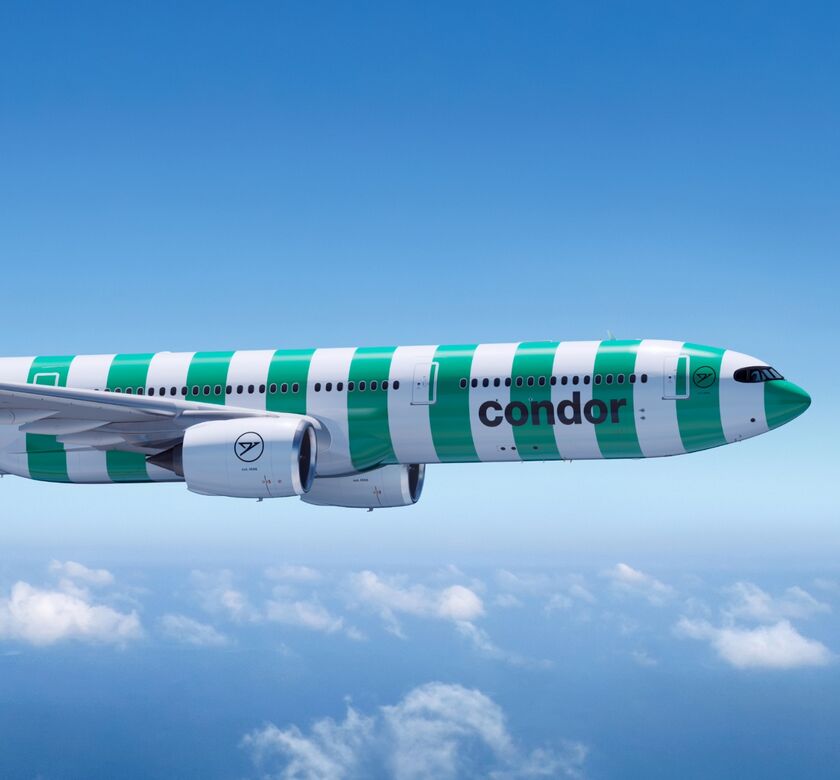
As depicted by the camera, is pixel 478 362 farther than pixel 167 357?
No

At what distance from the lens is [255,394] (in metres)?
31.2

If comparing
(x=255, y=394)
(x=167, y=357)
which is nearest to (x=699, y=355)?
(x=255, y=394)

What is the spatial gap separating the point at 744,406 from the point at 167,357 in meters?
18.4

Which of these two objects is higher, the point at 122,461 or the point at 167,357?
the point at 167,357

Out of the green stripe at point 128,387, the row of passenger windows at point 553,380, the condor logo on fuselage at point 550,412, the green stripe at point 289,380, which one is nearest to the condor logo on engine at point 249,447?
the green stripe at point 289,380

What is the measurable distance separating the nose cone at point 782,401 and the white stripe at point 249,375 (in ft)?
49.3

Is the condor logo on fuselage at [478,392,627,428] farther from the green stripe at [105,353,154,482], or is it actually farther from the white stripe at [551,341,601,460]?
the green stripe at [105,353,154,482]

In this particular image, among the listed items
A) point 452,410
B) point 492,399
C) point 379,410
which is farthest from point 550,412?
point 379,410

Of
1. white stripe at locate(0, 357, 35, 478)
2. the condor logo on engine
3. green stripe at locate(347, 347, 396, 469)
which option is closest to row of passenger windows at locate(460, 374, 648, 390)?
green stripe at locate(347, 347, 396, 469)

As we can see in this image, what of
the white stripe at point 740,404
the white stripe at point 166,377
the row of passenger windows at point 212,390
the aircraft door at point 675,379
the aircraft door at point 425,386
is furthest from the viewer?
the white stripe at point 166,377

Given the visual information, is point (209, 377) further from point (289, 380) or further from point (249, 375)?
point (289, 380)

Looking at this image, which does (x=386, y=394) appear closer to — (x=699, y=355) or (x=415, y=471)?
(x=415, y=471)

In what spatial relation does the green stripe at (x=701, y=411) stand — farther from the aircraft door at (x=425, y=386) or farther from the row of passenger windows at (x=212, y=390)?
the row of passenger windows at (x=212, y=390)

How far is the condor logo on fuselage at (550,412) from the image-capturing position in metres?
29.1
